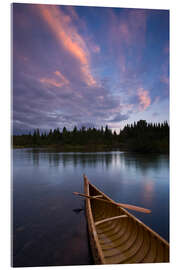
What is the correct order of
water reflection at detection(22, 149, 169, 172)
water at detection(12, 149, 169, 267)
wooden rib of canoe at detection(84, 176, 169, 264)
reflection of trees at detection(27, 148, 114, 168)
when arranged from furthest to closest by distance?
reflection of trees at detection(27, 148, 114, 168)
water reflection at detection(22, 149, 169, 172)
water at detection(12, 149, 169, 267)
wooden rib of canoe at detection(84, 176, 169, 264)

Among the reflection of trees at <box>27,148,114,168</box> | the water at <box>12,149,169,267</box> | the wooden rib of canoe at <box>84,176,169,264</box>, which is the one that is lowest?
the reflection of trees at <box>27,148,114,168</box>

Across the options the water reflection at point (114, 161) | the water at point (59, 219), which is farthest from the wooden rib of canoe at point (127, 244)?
the water reflection at point (114, 161)

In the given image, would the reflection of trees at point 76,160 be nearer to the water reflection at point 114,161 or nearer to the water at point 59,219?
the water reflection at point 114,161

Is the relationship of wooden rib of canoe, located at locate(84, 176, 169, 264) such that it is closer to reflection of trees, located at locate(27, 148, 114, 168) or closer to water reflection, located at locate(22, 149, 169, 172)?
water reflection, located at locate(22, 149, 169, 172)

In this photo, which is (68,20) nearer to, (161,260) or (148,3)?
(148,3)

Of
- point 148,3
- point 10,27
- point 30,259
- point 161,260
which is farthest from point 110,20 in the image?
point 30,259

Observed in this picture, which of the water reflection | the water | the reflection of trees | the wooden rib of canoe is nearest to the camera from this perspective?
the wooden rib of canoe

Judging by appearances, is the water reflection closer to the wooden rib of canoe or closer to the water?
the water

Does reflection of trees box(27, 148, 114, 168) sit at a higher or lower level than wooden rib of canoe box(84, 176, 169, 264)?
lower

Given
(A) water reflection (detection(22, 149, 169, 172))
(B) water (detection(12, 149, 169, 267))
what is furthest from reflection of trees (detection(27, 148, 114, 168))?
(B) water (detection(12, 149, 169, 267))

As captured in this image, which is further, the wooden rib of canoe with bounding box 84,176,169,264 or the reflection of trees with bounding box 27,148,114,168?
the reflection of trees with bounding box 27,148,114,168

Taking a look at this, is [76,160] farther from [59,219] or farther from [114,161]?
[59,219]

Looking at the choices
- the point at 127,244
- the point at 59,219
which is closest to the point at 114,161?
the point at 59,219

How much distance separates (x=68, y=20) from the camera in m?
2.27
